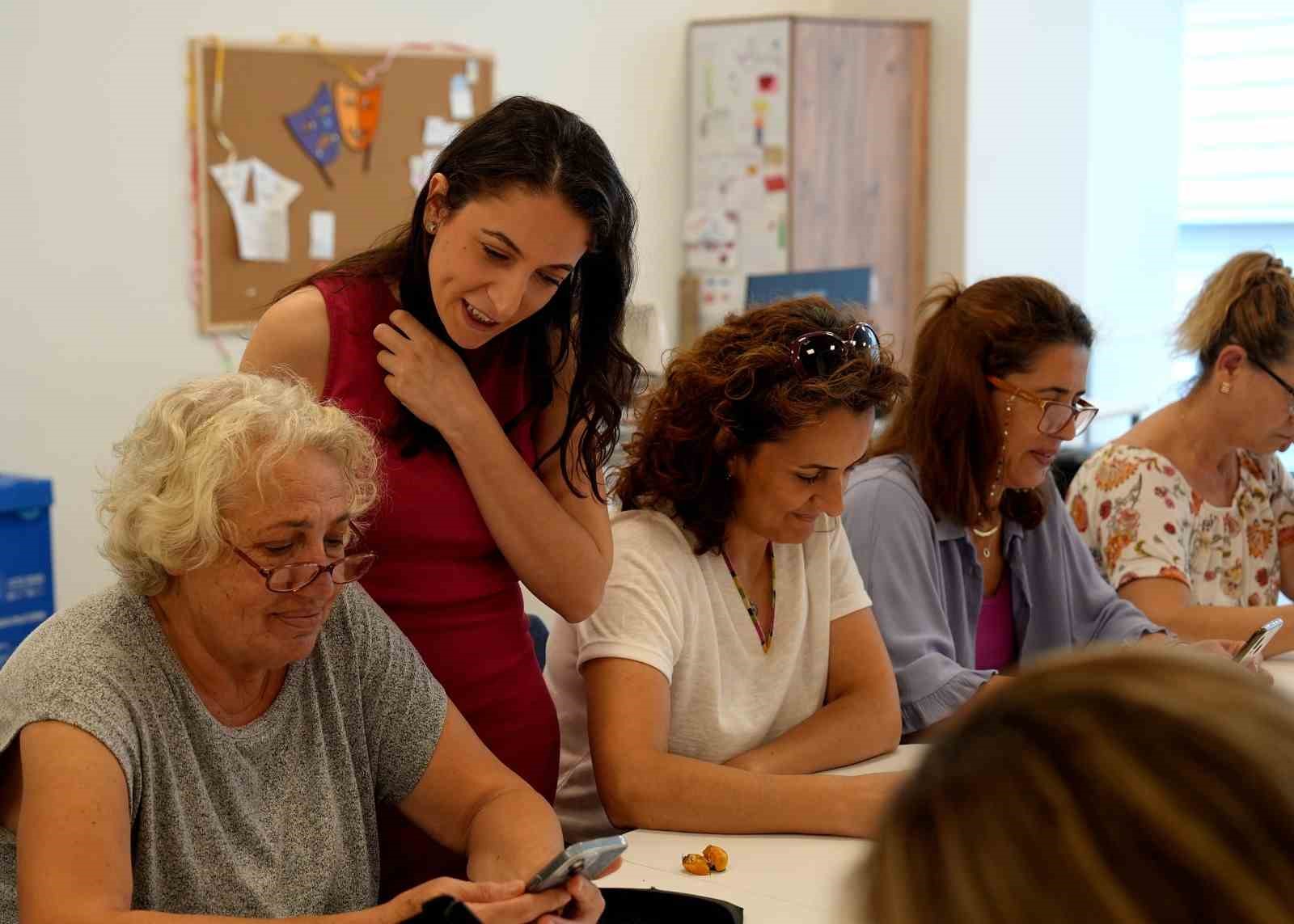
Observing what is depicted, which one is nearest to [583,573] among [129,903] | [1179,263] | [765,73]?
[129,903]

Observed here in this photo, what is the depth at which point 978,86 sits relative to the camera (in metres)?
5.93

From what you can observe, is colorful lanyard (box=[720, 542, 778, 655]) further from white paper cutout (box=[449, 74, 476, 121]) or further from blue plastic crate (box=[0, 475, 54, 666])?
white paper cutout (box=[449, 74, 476, 121])

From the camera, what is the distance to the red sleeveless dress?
1.78 meters

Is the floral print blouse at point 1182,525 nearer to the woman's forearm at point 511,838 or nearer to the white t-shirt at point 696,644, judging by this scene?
the white t-shirt at point 696,644

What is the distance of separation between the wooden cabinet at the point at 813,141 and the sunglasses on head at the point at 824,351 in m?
3.79

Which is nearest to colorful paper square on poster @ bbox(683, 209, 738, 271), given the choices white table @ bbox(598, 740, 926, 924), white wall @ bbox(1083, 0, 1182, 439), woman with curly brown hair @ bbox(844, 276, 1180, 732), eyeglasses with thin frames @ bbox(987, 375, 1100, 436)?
white wall @ bbox(1083, 0, 1182, 439)

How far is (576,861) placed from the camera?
57.9 inches

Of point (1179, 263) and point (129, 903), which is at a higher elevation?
point (1179, 263)

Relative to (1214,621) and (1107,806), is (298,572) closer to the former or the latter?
(1107,806)

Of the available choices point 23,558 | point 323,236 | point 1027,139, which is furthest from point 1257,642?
point 1027,139

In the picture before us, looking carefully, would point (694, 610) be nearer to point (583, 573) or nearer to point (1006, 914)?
point (583, 573)

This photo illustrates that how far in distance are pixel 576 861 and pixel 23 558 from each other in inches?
105

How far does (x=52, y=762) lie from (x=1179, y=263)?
6162 millimetres

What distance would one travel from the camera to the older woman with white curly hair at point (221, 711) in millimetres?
1339
